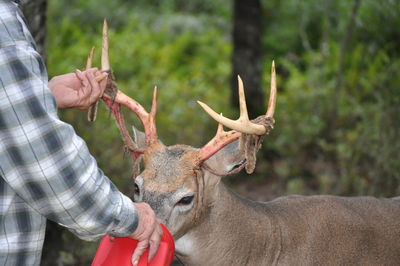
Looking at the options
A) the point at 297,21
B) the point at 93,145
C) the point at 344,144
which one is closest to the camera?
the point at 93,145

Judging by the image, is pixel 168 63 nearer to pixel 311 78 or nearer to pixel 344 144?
pixel 311 78

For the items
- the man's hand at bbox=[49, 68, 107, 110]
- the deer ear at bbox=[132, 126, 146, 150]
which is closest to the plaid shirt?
the man's hand at bbox=[49, 68, 107, 110]

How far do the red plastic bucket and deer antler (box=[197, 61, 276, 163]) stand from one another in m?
0.75

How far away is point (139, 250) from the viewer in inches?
111

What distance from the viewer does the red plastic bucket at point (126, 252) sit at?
9.80ft

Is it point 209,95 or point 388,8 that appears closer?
point 388,8

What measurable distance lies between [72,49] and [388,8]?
756 cm

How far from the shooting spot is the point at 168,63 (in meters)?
13.3

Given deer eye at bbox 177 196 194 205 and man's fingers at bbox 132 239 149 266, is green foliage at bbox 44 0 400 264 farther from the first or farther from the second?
man's fingers at bbox 132 239 149 266

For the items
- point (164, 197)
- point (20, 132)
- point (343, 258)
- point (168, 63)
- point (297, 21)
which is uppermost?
point (20, 132)

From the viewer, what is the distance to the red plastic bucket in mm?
2986

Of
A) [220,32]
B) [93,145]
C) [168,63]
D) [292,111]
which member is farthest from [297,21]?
[93,145]

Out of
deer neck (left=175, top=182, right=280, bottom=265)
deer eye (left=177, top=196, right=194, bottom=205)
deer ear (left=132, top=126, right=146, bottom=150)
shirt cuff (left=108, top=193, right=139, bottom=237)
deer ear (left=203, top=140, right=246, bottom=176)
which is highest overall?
shirt cuff (left=108, top=193, right=139, bottom=237)

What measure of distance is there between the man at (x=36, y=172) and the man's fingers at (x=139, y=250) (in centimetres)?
4
